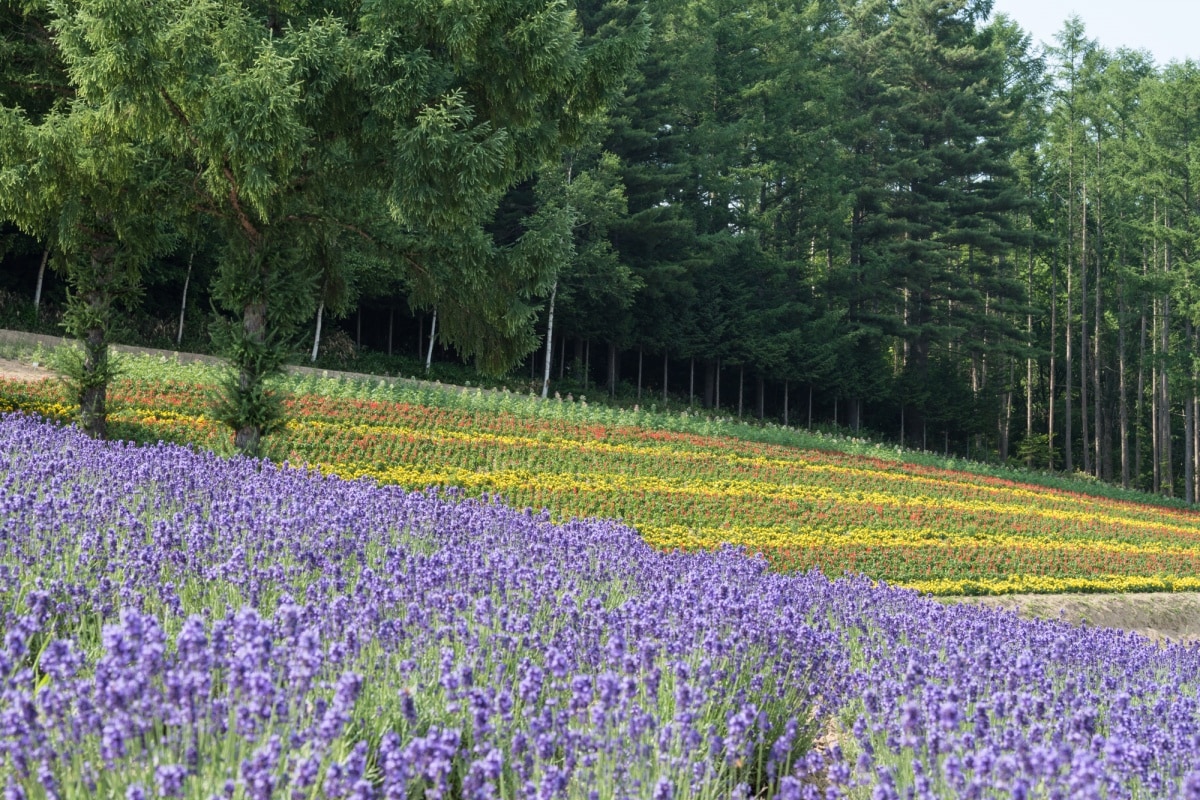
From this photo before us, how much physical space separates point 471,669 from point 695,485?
1438 cm

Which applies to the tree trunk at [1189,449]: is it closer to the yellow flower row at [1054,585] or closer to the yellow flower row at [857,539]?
the yellow flower row at [857,539]

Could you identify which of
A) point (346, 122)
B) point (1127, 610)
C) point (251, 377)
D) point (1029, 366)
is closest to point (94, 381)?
point (251, 377)

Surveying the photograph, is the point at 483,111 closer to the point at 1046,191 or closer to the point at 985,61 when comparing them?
the point at 985,61

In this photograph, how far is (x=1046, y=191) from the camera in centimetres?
4972

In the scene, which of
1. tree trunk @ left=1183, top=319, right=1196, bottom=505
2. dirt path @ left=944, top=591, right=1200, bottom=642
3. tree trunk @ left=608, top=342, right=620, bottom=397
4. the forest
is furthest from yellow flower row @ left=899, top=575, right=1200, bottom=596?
tree trunk @ left=1183, top=319, right=1196, bottom=505

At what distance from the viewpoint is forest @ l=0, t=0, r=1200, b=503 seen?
1067 cm

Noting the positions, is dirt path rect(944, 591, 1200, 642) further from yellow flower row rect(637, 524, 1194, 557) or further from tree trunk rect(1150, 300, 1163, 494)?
tree trunk rect(1150, 300, 1163, 494)

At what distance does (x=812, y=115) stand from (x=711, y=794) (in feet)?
141

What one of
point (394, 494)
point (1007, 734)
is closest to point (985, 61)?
point (394, 494)

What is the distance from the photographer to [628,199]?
35281 mm

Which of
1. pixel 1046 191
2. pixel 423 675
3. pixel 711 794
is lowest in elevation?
pixel 711 794

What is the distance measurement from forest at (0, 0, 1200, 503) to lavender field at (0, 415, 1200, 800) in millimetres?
4948

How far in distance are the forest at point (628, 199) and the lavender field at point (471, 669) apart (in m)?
4.95

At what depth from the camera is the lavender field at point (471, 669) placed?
8.24 feet
